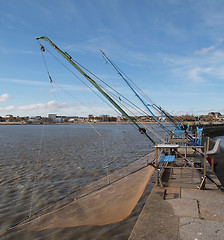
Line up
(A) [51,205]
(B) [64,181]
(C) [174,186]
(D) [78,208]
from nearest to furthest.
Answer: (D) [78,208] → (C) [174,186] → (A) [51,205] → (B) [64,181]

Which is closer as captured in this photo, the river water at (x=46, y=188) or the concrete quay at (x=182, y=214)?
the concrete quay at (x=182, y=214)

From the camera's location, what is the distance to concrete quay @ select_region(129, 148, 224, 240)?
475 centimetres

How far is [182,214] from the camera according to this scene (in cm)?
562

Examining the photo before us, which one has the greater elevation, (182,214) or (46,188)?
(182,214)

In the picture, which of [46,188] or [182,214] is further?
[46,188]

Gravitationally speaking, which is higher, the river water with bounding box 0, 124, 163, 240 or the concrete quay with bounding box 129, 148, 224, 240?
the concrete quay with bounding box 129, 148, 224, 240

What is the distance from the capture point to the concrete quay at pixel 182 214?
4749 millimetres

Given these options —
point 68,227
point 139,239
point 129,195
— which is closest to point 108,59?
point 129,195

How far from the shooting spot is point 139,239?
466 cm

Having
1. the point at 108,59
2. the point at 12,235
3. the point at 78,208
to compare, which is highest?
the point at 108,59

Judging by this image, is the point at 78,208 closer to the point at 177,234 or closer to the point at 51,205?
the point at 51,205

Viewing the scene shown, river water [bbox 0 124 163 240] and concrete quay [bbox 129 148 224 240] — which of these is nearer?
concrete quay [bbox 129 148 224 240]

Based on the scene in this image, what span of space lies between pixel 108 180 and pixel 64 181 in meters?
2.43

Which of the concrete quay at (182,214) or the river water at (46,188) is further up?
the concrete quay at (182,214)
